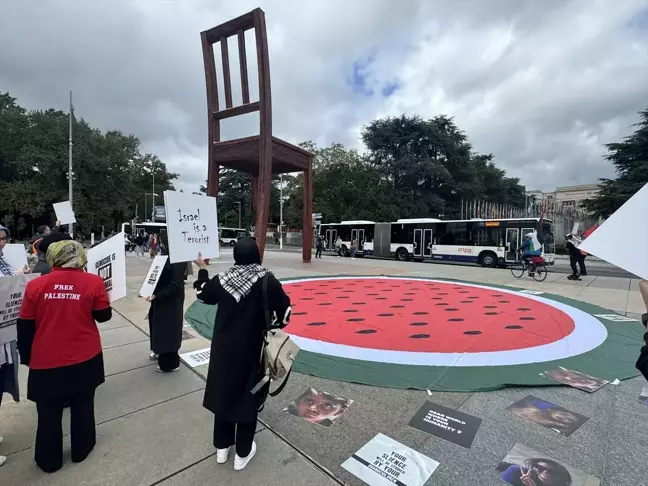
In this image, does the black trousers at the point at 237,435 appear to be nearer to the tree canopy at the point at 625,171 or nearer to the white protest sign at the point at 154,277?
the white protest sign at the point at 154,277

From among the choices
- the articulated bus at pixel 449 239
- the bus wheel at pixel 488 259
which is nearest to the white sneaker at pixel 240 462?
the articulated bus at pixel 449 239

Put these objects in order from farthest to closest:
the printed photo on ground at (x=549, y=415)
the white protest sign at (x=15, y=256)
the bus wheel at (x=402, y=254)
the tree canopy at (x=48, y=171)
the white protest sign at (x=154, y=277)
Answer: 1. the tree canopy at (x=48, y=171)
2. the bus wheel at (x=402, y=254)
3. the white protest sign at (x=154, y=277)
4. the white protest sign at (x=15, y=256)
5. the printed photo on ground at (x=549, y=415)

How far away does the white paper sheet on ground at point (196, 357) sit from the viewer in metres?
3.94

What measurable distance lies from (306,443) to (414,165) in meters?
40.6

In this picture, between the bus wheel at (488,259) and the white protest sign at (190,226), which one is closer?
the white protest sign at (190,226)

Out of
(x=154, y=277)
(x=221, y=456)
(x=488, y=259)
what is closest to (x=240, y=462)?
(x=221, y=456)

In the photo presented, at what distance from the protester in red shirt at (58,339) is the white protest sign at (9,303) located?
375 mm

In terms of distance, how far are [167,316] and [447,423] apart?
9.31ft

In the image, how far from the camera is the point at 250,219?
190 ft

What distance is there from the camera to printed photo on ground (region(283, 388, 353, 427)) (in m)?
2.79

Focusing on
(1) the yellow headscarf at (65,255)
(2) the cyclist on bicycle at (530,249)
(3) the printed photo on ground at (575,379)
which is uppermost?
(1) the yellow headscarf at (65,255)

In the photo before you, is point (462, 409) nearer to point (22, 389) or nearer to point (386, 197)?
point (22, 389)

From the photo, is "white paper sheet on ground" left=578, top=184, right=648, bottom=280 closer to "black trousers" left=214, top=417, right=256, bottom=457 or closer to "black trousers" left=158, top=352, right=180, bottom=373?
"black trousers" left=214, top=417, right=256, bottom=457

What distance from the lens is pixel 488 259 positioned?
17859 millimetres
